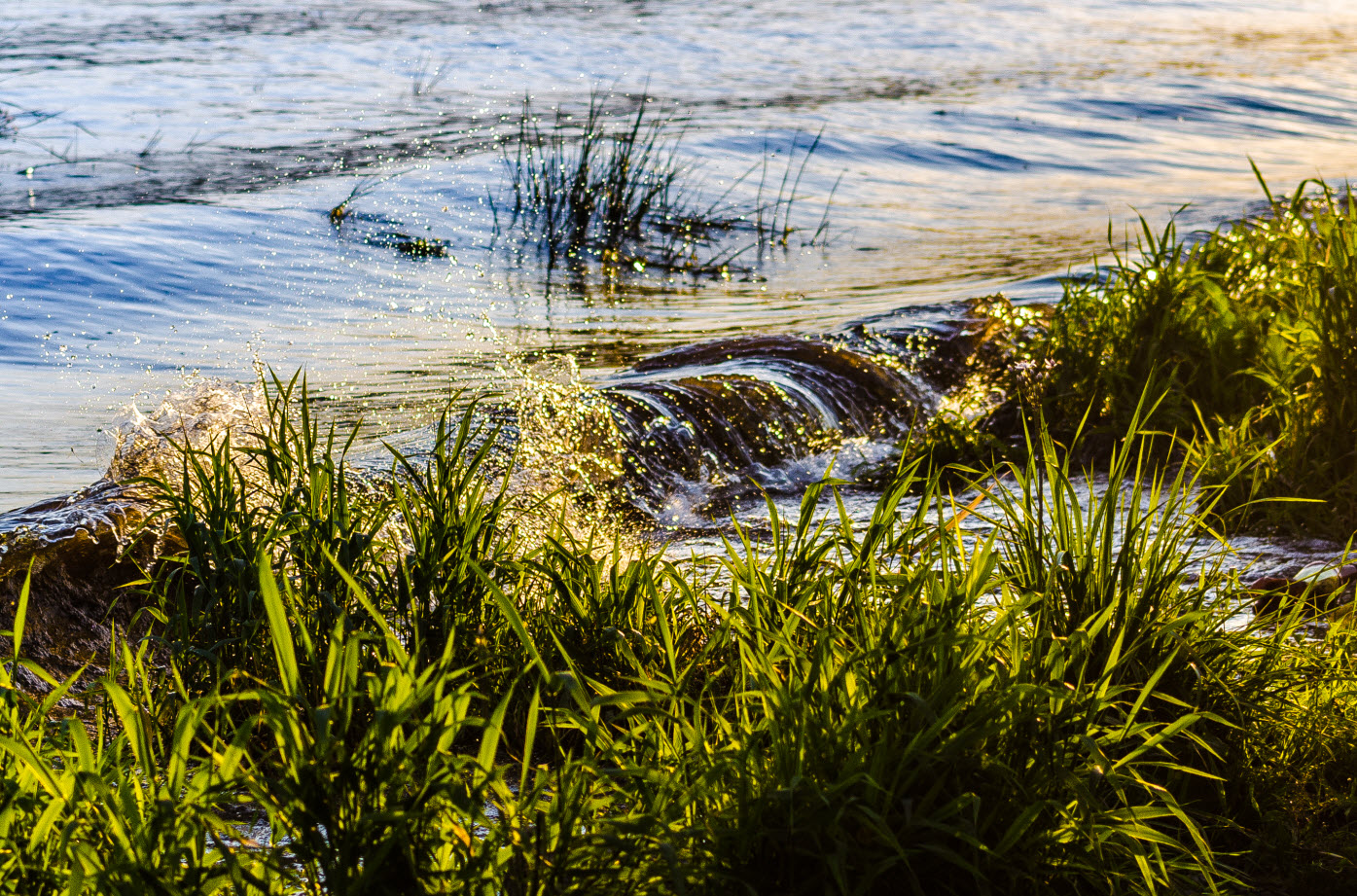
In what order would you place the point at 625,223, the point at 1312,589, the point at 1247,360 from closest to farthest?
1. the point at 1312,589
2. the point at 1247,360
3. the point at 625,223

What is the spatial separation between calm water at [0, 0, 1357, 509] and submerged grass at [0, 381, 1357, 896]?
→ 3.11m

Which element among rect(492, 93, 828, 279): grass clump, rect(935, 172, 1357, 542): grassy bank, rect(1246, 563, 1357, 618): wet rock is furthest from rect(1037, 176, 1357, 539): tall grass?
rect(492, 93, 828, 279): grass clump

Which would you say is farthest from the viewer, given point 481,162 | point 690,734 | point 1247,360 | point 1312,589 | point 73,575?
point 481,162

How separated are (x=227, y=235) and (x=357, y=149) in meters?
4.25

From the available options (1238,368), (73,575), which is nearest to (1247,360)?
(1238,368)

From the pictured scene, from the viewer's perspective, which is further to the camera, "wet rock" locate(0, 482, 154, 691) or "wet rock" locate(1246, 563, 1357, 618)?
"wet rock" locate(0, 482, 154, 691)

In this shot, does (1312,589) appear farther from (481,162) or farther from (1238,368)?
(481,162)

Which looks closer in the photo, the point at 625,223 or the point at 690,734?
the point at 690,734

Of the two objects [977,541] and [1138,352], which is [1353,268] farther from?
[977,541]

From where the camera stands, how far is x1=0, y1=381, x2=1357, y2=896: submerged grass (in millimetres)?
2105

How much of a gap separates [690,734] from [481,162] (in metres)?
13.0

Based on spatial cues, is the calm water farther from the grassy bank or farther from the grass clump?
the grassy bank

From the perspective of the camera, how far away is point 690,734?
2.42 metres

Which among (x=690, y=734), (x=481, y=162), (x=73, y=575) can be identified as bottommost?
(x=73, y=575)
